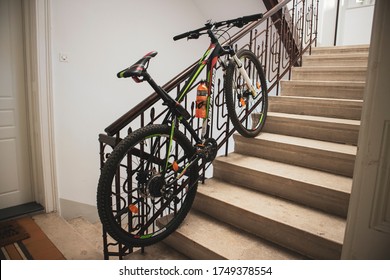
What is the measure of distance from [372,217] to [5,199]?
10.3 feet

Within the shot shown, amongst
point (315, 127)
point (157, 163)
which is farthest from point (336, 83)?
point (157, 163)

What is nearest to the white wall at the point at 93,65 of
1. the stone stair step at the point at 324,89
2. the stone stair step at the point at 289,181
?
the stone stair step at the point at 324,89

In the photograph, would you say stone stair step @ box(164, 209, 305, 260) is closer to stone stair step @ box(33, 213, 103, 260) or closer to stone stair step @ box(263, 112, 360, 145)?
stone stair step @ box(33, 213, 103, 260)

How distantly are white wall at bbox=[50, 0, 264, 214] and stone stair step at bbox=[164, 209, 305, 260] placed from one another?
1628 millimetres

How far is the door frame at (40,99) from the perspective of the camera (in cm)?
252

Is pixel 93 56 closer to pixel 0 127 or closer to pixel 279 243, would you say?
pixel 0 127

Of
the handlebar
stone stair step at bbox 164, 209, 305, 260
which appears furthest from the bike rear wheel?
the handlebar

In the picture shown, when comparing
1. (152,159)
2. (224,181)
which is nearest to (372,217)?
(152,159)

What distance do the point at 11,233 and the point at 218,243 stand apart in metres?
1.88

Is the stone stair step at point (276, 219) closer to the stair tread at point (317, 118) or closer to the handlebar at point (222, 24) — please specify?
the stair tread at point (317, 118)

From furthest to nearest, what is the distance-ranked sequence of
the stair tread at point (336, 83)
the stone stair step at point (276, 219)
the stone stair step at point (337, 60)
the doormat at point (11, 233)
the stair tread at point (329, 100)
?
1. the stone stair step at point (337, 60)
2. the stair tread at point (336, 83)
3. the stair tread at point (329, 100)
4. the doormat at point (11, 233)
5. the stone stair step at point (276, 219)

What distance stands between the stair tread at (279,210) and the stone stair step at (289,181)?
5cm

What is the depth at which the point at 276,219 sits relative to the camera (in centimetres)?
169

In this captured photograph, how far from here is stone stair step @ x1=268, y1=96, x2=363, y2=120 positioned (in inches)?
94.9
